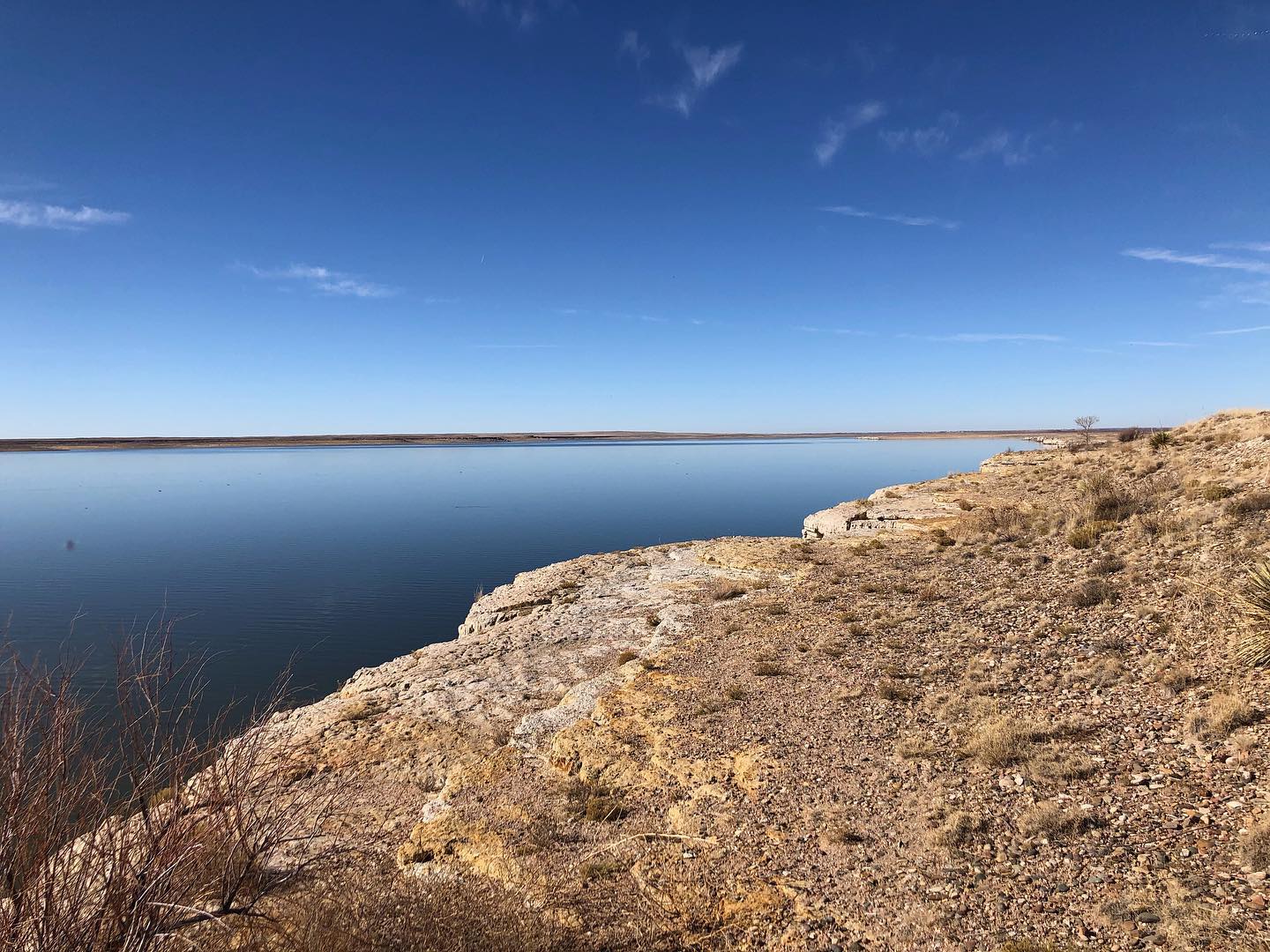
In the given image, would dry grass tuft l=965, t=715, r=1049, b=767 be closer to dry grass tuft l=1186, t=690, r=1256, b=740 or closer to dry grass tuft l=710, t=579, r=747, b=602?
dry grass tuft l=1186, t=690, r=1256, b=740

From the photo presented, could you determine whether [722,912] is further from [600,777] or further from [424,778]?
[424,778]

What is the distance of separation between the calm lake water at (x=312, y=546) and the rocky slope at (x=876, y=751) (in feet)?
17.0

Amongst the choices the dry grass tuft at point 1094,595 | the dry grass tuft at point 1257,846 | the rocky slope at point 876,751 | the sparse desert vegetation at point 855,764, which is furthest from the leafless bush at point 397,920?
the dry grass tuft at point 1094,595

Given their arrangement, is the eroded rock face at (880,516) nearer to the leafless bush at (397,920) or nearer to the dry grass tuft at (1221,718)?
the dry grass tuft at (1221,718)

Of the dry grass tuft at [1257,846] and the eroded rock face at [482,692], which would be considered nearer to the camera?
the dry grass tuft at [1257,846]

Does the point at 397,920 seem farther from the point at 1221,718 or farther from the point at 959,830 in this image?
the point at 1221,718

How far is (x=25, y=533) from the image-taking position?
3359 centimetres

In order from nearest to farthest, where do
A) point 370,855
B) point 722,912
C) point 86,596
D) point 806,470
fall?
point 722,912 < point 370,855 < point 86,596 < point 806,470

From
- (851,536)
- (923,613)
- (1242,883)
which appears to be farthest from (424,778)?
(851,536)

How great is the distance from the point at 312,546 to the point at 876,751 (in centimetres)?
2972

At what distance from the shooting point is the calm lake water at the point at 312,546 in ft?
57.4

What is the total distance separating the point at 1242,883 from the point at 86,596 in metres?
28.5

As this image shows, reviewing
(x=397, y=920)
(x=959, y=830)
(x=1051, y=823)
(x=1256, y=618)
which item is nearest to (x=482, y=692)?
(x=397, y=920)

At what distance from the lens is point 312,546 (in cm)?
3066
